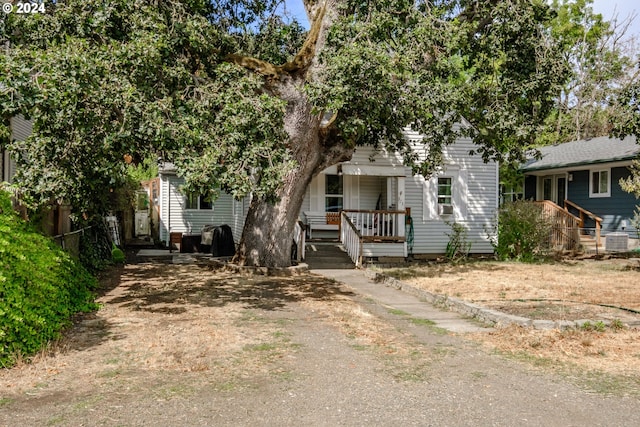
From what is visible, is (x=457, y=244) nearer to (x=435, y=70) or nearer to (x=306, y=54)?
(x=435, y=70)

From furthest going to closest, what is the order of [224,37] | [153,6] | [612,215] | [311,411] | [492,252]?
[612,215], [492,252], [224,37], [153,6], [311,411]

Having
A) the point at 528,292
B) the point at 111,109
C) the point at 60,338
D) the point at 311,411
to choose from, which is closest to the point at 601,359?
the point at 311,411

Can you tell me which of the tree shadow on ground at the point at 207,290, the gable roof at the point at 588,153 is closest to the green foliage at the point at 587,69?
the gable roof at the point at 588,153

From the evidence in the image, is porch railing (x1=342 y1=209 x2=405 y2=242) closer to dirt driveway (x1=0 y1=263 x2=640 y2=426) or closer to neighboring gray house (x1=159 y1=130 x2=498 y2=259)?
neighboring gray house (x1=159 y1=130 x2=498 y2=259)

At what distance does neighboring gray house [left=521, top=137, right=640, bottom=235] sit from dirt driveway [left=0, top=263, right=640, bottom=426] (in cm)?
1605

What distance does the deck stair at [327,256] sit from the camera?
53.5 ft

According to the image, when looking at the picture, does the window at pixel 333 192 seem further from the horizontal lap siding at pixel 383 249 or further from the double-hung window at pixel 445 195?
the double-hung window at pixel 445 195

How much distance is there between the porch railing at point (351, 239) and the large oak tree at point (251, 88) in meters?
2.55

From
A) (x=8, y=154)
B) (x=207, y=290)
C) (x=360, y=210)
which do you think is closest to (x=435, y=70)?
(x=360, y=210)

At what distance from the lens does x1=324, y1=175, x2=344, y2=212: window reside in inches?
772

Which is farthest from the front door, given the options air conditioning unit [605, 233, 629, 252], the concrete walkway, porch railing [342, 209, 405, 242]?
the concrete walkway

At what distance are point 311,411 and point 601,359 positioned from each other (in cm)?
375

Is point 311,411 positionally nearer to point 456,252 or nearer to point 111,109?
point 111,109

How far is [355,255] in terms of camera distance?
16531 millimetres
